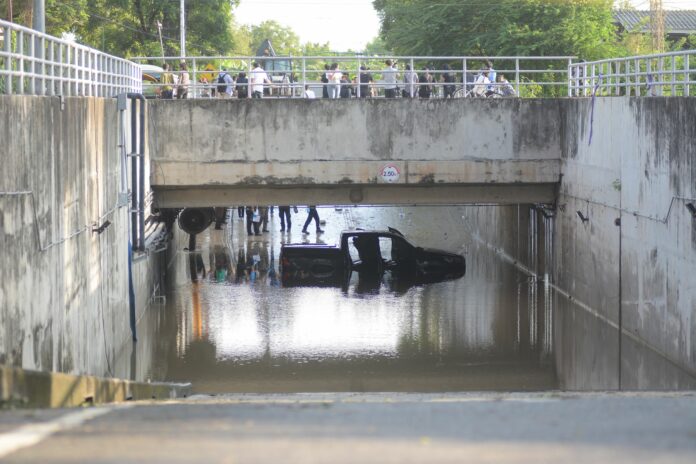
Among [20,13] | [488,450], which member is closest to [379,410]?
→ [488,450]

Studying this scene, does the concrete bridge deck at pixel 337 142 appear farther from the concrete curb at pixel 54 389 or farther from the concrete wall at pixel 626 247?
the concrete curb at pixel 54 389

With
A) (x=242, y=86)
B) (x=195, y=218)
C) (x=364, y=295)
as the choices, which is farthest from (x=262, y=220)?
(x=364, y=295)

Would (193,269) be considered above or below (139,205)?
below

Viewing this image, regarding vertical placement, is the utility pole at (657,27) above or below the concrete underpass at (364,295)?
above

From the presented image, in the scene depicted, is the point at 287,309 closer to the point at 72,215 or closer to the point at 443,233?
the point at 72,215

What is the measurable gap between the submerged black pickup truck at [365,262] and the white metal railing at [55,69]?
21.5ft

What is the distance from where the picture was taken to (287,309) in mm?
27266

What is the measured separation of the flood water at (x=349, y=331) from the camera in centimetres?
2020

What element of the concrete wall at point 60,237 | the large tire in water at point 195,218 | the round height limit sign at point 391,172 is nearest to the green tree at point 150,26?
the large tire in water at point 195,218

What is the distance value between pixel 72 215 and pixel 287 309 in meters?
11.3

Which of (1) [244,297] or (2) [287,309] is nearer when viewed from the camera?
(2) [287,309]

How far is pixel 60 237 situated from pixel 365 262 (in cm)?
1940

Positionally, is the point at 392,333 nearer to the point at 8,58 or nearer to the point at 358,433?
the point at 8,58

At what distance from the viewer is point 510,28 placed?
1777 inches
